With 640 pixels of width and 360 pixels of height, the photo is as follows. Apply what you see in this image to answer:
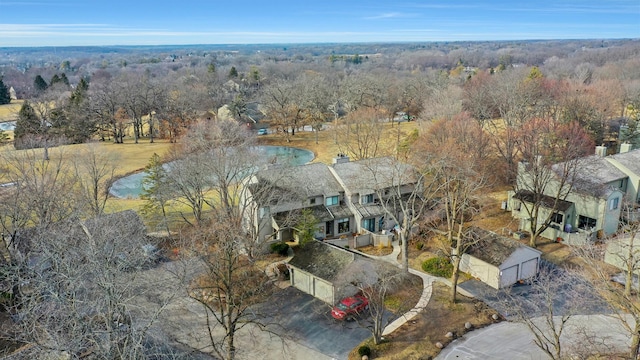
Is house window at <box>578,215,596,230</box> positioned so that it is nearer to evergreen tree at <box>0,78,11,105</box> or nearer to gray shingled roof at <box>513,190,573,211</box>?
gray shingled roof at <box>513,190,573,211</box>

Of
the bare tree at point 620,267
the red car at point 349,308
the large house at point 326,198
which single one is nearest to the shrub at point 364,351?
the red car at point 349,308

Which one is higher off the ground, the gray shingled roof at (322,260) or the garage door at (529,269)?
the gray shingled roof at (322,260)

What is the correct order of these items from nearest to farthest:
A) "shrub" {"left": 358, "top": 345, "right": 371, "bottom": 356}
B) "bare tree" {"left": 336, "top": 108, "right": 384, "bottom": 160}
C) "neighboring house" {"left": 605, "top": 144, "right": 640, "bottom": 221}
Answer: "shrub" {"left": 358, "top": 345, "right": 371, "bottom": 356}
"neighboring house" {"left": 605, "top": 144, "right": 640, "bottom": 221}
"bare tree" {"left": 336, "top": 108, "right": 384, "bottom": 160}

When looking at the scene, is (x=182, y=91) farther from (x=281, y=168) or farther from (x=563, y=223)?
(x=563, y=223)

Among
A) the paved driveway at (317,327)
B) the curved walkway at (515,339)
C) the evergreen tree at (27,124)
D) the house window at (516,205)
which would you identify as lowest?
the paved driveway at (317,327)

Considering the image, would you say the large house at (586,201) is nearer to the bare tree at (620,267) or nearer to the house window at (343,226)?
the bare tree at (620,267)

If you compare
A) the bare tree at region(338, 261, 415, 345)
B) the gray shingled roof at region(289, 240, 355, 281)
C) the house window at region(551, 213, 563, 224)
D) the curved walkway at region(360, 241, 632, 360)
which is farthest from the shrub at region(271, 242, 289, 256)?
the house window at region(551, 213, 563, 224)
